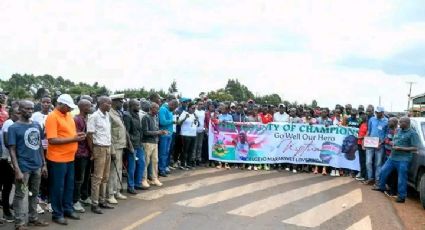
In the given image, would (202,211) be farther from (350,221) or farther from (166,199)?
(350,221)

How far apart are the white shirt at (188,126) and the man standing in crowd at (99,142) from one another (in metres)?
5.19

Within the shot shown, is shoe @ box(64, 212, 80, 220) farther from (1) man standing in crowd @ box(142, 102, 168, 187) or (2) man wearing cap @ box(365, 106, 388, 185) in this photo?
(2) man wearing cap @ box(365, 106, 388, 185)

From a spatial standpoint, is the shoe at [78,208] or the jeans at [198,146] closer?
the shoe at [78,208]

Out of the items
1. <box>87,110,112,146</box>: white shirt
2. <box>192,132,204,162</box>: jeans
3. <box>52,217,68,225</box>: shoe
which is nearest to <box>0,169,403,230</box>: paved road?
<box>52,217,68,225</box>: shoe

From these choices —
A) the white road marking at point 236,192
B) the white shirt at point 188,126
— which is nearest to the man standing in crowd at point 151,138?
the white road marking at point 236,192

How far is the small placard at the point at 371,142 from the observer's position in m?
12.8

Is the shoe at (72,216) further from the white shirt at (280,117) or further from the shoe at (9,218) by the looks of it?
the white shirt at (280,117)

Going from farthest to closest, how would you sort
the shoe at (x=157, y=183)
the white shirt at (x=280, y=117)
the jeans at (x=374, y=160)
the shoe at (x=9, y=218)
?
the white shirt at (x=280, y=117)
the jeans at (x=374, y=160)
the shoe at (x=157, y=183)
the shoe at (x=9, y=218)

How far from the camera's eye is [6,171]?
7.62 metres

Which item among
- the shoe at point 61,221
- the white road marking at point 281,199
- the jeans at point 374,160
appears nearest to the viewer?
the shoe at point 61,221

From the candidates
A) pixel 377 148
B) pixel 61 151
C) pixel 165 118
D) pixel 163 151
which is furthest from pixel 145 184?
pixel 377 148

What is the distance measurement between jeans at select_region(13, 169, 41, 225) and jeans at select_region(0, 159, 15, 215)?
0.50 meters

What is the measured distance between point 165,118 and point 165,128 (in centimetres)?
26

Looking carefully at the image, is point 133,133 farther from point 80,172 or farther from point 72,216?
point 72,216
